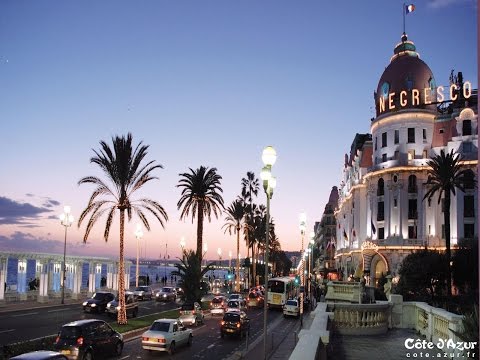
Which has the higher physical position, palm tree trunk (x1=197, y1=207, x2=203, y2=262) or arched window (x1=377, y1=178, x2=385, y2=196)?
arched window (x1=377, y1=178, x2=385, y2=196)

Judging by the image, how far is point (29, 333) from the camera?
29.8 metres

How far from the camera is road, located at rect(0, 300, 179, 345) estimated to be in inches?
1144

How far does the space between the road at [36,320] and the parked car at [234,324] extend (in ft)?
34.0

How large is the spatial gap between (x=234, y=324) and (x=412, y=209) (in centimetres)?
4226

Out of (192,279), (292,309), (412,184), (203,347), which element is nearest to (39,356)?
(203,347)

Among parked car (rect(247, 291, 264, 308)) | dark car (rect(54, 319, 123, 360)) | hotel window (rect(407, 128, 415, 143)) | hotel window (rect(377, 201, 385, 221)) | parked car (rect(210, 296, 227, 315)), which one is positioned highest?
hotel window (rect(407, 128, 415, 143))

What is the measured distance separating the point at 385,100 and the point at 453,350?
58735 mm

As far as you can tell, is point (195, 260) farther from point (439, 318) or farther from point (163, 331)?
point (439, 318)

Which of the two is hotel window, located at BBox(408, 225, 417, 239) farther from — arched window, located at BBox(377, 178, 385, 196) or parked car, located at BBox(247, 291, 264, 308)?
parked car, located at BBox(247, 291, 264, 308)

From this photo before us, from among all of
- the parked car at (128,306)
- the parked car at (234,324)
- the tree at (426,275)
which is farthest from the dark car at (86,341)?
the tree at (426,275)

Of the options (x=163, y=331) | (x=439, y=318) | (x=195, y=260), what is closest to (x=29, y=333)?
(x=163, y=331)

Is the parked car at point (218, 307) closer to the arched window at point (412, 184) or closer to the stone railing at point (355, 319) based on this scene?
the stone railing at point (355, 319)

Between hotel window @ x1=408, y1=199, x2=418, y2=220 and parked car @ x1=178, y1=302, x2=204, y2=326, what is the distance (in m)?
37.1

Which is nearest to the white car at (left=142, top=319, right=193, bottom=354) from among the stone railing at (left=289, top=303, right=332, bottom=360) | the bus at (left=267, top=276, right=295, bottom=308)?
the stone railing at (left=289, top=303, right=332, bottom=360)
